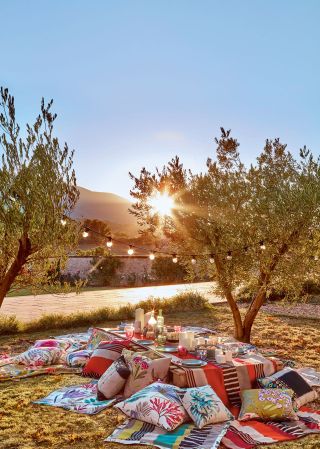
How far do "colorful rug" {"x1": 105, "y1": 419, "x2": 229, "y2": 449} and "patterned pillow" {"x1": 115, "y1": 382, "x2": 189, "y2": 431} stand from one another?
81 mm

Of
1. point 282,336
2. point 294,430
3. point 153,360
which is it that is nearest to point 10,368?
point 153,360

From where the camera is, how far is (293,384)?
686 centimetres

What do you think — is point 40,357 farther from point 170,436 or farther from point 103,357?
point 170,436

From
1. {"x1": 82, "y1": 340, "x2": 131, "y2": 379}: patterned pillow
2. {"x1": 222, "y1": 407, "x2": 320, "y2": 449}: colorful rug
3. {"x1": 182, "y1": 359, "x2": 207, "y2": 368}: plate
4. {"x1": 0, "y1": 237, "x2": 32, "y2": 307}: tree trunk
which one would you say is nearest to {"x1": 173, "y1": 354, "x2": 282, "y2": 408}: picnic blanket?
{"x1": 182, "y1": 359, "x2": 207, "y2": 368}: plate

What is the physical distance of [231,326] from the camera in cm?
1391

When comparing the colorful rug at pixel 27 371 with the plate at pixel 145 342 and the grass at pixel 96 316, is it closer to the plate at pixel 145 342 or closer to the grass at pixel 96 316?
the plate at pixel 145 342

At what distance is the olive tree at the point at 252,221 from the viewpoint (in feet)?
35.7

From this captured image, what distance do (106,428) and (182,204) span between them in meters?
7.16

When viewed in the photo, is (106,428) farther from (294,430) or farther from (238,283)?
(238,283)

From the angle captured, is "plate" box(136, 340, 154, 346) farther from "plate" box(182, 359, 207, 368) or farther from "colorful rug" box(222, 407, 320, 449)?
"colorful rug" box(222, 407, 320, 449)

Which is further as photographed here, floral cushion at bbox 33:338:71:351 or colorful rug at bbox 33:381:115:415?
floral cushion at bbox 33:338:71:351

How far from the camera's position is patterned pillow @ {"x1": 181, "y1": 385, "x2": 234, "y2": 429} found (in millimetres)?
5660

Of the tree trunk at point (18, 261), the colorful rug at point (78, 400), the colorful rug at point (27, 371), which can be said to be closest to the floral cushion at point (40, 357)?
the colorful rug at point (27, 371)

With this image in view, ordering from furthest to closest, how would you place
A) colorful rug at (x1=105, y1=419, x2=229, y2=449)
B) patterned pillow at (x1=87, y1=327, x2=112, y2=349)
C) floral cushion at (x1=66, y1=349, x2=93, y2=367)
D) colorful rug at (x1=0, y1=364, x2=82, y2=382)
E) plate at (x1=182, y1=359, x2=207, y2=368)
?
patterned pillow at (x1=87, y1=327, x2=112, y2=349) → floral cushion at (x1=66, y1=349, x2=93, y2=367) → colorful rug at (x1=0, y1=364, x2=82, y2=382) → plate at (x1=182, y1=359, x2=207, y2=368) → colorful rug at (x1=105, y1=419, x2=229, y2=449)
